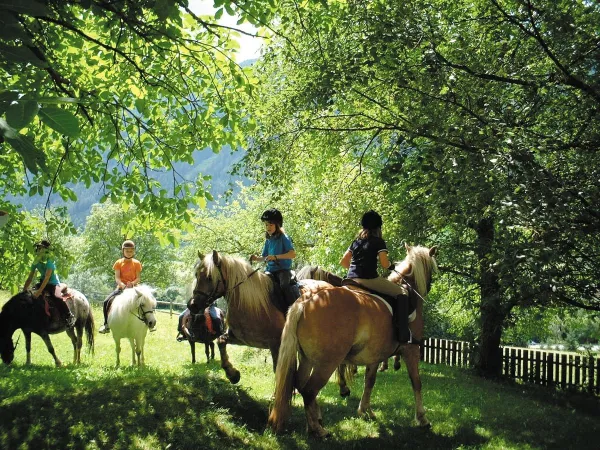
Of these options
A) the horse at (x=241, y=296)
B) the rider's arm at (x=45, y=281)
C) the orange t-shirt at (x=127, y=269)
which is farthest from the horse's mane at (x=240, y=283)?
the rider's arm at (x=45, y=281)

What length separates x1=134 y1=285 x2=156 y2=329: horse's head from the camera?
1226 centimetres

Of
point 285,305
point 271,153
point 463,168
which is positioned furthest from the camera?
point 271,153

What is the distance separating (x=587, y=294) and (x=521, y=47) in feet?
16.8

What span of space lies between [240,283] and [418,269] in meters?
2.84

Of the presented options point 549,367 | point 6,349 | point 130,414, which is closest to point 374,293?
point 130,414

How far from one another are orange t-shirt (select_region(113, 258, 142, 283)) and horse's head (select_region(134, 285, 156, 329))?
0.42 metres

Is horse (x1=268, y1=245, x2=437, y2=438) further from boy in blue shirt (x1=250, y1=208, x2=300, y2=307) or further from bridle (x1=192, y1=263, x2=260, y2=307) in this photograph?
bridle (x1=192, y1=263, x2=260, y2=307)

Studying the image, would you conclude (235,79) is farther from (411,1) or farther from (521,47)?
(521,47)

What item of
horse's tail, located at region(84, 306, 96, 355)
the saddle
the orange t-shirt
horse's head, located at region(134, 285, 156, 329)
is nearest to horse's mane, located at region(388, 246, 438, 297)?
the saddle

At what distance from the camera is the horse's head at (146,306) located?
12.3 m

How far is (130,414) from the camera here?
6.65 metres

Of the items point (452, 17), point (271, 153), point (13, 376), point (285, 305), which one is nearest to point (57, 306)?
point (13, 376)

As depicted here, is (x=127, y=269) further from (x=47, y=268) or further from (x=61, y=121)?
(x=61, y=121)

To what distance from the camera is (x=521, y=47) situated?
35.3 feet
